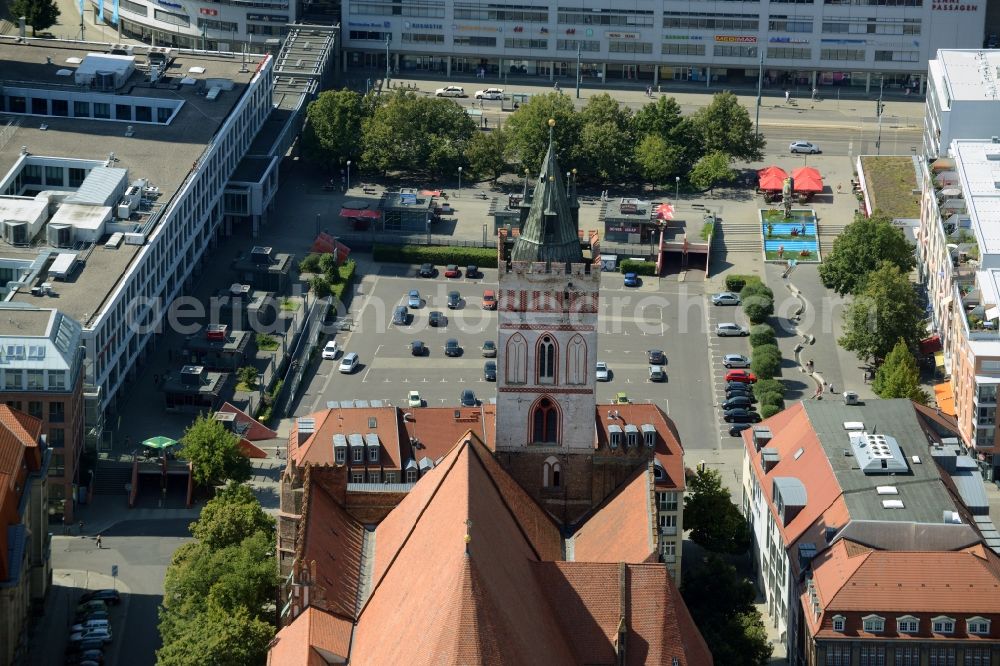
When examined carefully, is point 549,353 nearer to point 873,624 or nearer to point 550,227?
point 550,227

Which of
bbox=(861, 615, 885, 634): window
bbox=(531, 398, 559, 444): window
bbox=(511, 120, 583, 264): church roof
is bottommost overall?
bbox=(861, 615, 885, 634): window

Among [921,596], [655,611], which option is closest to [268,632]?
[655,611]

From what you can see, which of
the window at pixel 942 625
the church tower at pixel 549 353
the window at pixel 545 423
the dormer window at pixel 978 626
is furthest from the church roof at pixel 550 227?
the dormer window at pixel 978 626

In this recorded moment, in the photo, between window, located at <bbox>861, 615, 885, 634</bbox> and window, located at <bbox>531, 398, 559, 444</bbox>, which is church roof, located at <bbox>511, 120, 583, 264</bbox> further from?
window, located at <bbox>861, 615, 885, 634</bbox>

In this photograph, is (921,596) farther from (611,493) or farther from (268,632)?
(268,632)

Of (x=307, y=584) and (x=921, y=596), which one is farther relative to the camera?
(x=921, y=596)

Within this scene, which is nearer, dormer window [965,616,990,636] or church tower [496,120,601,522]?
church tower [496,120,601,522]

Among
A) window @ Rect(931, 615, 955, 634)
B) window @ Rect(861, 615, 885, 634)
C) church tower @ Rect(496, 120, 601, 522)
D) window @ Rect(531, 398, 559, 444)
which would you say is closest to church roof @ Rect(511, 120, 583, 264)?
church tower @ Rect(496, 120, 601, 522)
